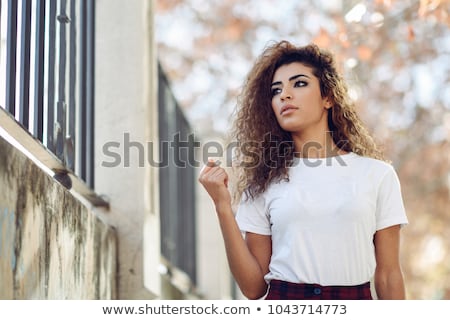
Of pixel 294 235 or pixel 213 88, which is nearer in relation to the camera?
pixel 294 235

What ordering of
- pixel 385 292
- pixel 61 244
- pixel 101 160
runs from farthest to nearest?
pixel 101 160 → pixel 61 244 → pixel 385 292

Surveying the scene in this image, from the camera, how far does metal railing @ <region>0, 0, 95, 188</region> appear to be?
347cm

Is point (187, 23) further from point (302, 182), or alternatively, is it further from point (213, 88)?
point (302, 182)

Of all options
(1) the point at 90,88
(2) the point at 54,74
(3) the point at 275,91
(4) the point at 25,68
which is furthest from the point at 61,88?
(3) the point at 275,91

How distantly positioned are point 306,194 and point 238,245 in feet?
1.09

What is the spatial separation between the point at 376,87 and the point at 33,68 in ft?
31.1

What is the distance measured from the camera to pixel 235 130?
411 centimetres

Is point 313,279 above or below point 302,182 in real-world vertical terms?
below

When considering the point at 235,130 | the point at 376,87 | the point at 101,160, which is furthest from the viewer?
the point at 376,87

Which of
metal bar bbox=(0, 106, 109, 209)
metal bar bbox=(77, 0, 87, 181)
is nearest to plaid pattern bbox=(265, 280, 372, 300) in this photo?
metal bar bbox=(0, 106, 109, 209)

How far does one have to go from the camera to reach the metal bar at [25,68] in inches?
140

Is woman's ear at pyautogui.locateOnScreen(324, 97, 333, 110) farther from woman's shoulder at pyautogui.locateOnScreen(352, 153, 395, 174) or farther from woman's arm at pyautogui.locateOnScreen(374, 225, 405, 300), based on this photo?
woman's arm at pyautogui.locateOnScreen(374, 225, 405, 300)
